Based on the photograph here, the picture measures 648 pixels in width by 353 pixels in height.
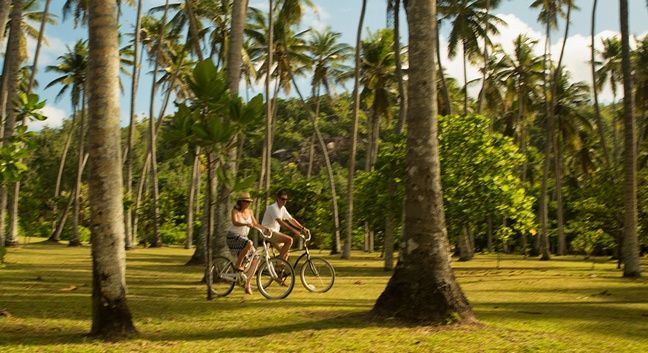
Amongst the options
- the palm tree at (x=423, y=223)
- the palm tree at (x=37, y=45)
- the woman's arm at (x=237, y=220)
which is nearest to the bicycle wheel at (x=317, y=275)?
the woman's arm at (x=237, y=220)

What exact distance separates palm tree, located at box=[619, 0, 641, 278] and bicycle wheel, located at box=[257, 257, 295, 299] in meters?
10.5

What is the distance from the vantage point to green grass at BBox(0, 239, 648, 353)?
23.2 feet

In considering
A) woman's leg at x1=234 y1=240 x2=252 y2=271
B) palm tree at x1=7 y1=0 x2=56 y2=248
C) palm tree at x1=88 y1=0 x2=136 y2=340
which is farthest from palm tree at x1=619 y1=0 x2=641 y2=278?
palm tree at x1=7 y1=0 x2=56 y2=248

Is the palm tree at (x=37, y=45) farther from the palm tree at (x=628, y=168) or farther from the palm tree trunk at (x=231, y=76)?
the palm tree at (x=628, y=168)

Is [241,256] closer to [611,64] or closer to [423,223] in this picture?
[423,223]

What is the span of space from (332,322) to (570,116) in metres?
35.3

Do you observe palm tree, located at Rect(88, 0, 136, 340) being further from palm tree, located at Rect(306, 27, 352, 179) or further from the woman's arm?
palm tree, located at Rect(306, 27, 352, 179)

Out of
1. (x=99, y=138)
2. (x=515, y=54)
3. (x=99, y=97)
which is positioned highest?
(x=515, y=54)

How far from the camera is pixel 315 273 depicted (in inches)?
473

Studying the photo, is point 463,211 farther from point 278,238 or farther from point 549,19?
point 549,19

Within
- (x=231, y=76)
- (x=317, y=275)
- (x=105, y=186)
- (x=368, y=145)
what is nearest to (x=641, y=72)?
(x=368, y=145)

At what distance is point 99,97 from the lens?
729 cm

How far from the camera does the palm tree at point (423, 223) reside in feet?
27.1

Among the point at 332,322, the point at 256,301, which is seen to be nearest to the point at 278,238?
the point at 256,301
